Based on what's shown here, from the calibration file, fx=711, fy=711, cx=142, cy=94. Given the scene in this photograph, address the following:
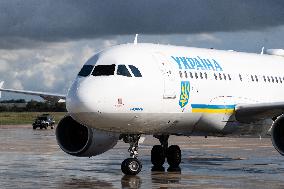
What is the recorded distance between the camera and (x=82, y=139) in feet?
81.2

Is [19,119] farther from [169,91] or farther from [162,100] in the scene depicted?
[162,100]

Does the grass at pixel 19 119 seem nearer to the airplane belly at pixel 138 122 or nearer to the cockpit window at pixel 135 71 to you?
the airplane belly at pixel 138 122

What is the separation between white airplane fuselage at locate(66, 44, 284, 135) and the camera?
2136cm

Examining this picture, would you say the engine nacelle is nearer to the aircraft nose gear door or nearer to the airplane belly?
the airplane belly

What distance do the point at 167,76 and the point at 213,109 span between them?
99.1 inches

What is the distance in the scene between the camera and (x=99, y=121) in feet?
69.9

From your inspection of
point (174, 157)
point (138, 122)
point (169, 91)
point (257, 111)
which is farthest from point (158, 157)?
point (138, 122)

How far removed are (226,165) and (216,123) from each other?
343 cm

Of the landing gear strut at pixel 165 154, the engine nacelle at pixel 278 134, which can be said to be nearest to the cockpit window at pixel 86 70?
the landing gear strut at pixel 165 154

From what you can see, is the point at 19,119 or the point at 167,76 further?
the point at 19,119

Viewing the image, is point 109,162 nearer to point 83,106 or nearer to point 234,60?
point 234,60

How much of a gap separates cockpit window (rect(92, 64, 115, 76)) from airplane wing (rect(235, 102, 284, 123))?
532 cm

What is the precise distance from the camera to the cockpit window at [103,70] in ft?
72.5

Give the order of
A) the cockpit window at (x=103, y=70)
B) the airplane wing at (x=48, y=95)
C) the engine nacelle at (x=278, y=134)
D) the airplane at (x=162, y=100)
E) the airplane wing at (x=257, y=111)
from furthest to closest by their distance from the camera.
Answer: the airplane wing at (x=48, y=95), the airplane wing at (x=257, y=111), the engine nacelle at (x=278, y=134), the cockpit window at (x=103, y=70), the airplane at (x=162, y=100)
